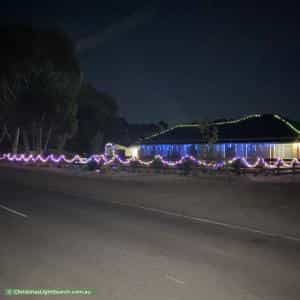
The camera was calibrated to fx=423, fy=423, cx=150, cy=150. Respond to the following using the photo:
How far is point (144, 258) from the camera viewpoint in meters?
7.36

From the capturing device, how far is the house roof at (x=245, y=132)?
3778cm

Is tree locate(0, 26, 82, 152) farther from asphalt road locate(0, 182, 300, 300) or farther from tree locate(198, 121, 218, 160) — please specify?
asphalt road locate(0, 182, 300, 300)

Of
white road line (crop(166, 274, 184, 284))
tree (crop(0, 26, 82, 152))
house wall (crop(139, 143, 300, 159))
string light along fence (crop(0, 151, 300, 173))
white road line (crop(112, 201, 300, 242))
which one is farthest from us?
tree (crop(0, 26, 82, 152))

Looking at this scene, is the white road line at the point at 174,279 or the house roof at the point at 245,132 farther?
the house roof at the point at 245,132

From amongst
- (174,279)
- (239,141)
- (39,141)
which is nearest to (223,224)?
(174,279)

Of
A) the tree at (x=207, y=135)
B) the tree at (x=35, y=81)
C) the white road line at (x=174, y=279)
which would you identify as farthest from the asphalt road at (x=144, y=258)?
the tree at (x=35, y=81)

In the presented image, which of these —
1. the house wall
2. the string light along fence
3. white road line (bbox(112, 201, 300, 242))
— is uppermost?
the house wall

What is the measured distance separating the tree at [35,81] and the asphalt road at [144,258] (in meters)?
34.6

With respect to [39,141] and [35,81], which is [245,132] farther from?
[39,141]

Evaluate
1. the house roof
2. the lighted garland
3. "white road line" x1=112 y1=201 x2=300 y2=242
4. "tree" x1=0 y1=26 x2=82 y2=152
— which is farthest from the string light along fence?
"white road line" x1=112 y1=201 x2=300 y2=242

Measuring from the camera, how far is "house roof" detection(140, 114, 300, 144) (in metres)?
37.8

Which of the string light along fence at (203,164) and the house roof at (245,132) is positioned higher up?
the house roof at (245,132)

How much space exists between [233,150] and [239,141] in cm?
101

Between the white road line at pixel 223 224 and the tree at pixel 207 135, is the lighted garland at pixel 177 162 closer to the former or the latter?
the tree at pixel 207 135
